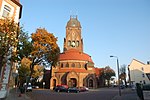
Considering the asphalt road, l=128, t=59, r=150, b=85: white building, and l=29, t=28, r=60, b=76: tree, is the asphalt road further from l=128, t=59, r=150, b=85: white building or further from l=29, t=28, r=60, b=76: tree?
l=128, t=59, r=150, b=85: white building

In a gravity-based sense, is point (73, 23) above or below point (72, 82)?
above

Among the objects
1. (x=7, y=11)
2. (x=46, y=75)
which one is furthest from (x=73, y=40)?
(x=7, y=11)

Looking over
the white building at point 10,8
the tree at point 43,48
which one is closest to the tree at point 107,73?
the tree at point 43,48

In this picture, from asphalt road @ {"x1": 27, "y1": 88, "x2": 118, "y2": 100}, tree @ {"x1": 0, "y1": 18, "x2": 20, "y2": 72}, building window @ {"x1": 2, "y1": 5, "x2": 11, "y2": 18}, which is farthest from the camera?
asphalt road @ {"x1": 27, "y1": 88, "x2": 118, "y2": 100}

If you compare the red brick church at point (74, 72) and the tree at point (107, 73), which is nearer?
the red brick church at point (74, 72)

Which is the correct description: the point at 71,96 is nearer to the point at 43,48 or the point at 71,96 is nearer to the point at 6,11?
the point at 43,48

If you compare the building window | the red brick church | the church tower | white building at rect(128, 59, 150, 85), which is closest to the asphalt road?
the building window

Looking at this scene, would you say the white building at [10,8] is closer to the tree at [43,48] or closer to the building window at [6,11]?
the building window at [6,11]

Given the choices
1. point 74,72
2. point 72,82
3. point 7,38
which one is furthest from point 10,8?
point 72,82

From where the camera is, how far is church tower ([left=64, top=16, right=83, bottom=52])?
8031cm

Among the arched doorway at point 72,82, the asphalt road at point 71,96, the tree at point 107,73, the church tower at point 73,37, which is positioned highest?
the church tower at point 73,37

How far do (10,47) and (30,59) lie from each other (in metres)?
17.1

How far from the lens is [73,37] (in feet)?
268

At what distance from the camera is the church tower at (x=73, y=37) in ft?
263
